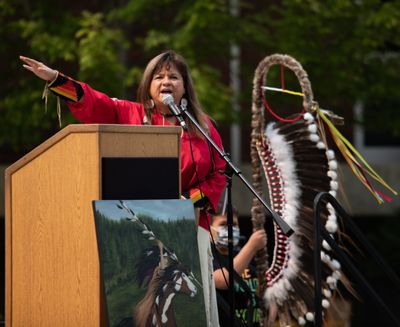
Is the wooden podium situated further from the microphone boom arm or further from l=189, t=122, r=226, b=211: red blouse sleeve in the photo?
l=189, t=122, r=226, b=211: red blouse sleeve

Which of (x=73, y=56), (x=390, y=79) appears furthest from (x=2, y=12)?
(x=390, y=79)

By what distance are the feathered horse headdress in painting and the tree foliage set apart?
4.31 m

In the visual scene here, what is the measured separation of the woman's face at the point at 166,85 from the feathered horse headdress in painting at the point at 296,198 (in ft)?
4.32

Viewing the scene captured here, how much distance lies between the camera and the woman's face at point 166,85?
5613 mm

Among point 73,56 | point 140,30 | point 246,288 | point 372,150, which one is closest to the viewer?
point 246,288

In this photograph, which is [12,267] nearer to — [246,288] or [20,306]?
[20,306]

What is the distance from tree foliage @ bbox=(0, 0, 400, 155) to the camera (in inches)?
452

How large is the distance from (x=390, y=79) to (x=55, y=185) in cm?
844

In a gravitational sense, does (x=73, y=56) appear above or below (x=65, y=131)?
above

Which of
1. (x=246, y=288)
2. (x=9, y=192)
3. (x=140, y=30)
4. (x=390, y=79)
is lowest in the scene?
(x=246, y=288)

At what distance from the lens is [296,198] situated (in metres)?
6.82

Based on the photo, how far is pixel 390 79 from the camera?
41.3 ft

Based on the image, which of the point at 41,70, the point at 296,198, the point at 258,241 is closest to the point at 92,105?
the point at 41,70

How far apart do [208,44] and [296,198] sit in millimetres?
5551
